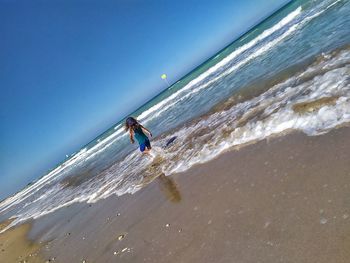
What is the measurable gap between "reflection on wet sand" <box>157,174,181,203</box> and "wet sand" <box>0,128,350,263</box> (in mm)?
35

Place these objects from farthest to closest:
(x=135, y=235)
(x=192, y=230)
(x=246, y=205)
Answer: (x=135, y=235) < (x=192, y=230) < (x=246, y=205)

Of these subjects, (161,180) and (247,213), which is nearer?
(247,213)

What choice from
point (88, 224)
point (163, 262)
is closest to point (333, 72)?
point (163, 262)

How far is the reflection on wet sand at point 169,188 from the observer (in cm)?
696

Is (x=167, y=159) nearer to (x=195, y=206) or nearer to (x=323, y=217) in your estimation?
(x=195, y=206)

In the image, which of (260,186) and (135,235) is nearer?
(260,186)

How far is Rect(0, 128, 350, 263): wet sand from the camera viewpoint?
350 cm

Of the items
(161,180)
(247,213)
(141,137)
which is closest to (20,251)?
(141,137)

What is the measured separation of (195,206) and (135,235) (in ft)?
4.71

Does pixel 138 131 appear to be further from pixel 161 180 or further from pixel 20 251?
pixel 20 251

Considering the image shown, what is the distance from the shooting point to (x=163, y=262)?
4.73m

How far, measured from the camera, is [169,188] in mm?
7816

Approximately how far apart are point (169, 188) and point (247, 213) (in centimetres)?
350

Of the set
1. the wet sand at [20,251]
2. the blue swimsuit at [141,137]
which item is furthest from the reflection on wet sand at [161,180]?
the wet sand at [20,251]
